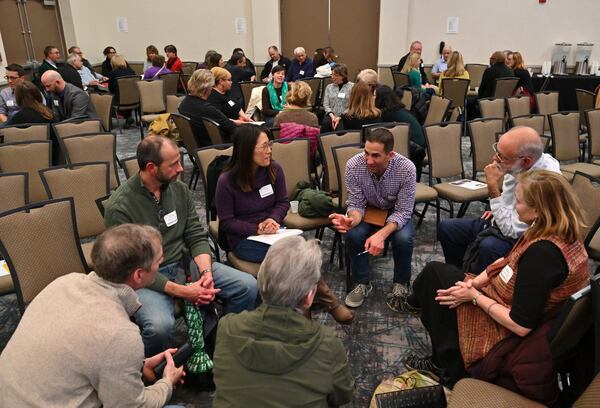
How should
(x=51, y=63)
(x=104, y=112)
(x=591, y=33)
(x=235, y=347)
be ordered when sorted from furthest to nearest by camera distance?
(x=591, y=33), (x=51, y=63), (x=104, y=112), (x=235, y=347)

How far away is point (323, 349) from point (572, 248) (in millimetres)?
1086

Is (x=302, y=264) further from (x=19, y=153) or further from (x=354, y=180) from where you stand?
(x=19, y=153)

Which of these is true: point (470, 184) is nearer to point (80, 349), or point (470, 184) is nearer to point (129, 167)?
point (129, 167)

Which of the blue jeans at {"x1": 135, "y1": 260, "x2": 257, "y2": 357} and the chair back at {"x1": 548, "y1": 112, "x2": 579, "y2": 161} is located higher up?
the chair back at {"x1": 548, "y1": 112, "x2": 579, "y2": 161}

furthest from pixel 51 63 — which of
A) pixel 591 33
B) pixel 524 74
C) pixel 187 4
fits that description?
pixel 591 33

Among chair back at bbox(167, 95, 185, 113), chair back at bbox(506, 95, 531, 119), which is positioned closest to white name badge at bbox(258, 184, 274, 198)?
chair back at bbox(167, 95, 185, 113)

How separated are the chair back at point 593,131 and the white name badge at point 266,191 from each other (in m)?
3.47

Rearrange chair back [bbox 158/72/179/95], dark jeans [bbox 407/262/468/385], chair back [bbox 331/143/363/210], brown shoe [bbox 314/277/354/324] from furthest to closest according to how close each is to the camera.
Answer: chair back [bbox 158/72/179/95] < chair back [bbox 331/143/363/210] < brown shoe [bbox 314/277/354/324] < dark jeans [bbox 407/262/468/385]

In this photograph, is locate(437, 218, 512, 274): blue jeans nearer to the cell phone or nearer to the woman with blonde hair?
the cell phone

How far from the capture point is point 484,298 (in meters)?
1.99

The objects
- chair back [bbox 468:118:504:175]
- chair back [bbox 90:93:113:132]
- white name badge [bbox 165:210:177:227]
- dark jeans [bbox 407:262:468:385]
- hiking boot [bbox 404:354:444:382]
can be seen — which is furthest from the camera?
chair back [bbox 90:93:113:132]

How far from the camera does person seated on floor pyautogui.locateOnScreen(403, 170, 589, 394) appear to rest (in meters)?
1.74

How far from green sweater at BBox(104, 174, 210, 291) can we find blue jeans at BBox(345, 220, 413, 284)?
98cm

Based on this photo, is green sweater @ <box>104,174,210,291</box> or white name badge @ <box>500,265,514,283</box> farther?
green sweater @ <box>104,174,210,291</box>
